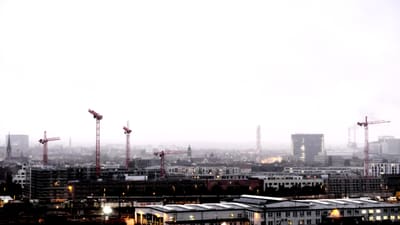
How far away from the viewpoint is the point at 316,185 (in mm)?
41469

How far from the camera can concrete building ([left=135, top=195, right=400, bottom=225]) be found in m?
21.7

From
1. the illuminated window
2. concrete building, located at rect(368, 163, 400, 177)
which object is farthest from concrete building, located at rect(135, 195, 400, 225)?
concrete building, located at rect(368, 163, 400, 177)

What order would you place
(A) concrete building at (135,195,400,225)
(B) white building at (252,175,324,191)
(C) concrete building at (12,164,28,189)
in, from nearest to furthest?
(A) concrete building at (135,195,400,225) → (B) white building at (252,175,324,191) → (C) concrete building at (12,164,28,189)

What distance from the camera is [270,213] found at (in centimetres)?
2256

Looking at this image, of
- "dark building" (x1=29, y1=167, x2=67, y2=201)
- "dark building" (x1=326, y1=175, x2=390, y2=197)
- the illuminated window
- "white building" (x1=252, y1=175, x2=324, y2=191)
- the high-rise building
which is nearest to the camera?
the illuminated window

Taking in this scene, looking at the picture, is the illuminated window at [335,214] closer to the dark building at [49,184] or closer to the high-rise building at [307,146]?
the dark building at [49,184]

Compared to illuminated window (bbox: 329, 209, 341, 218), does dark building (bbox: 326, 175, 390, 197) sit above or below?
below

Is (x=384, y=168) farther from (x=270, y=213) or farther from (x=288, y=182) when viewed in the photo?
(x=270, y=213)

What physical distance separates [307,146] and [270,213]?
8170 cm

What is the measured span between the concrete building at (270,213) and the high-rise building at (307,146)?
77767 millimetres

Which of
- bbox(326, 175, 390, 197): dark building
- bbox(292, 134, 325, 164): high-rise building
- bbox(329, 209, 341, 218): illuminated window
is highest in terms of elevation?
bbox(292, 134, 325, 164): high-rise building

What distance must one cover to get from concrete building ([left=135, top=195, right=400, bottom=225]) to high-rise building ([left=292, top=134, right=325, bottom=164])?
77.8 meters

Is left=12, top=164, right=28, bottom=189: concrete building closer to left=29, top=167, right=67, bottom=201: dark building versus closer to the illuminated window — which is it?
left=29, top=167, right=67, bottom=201: dark building

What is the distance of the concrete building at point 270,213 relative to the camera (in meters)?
21.7
